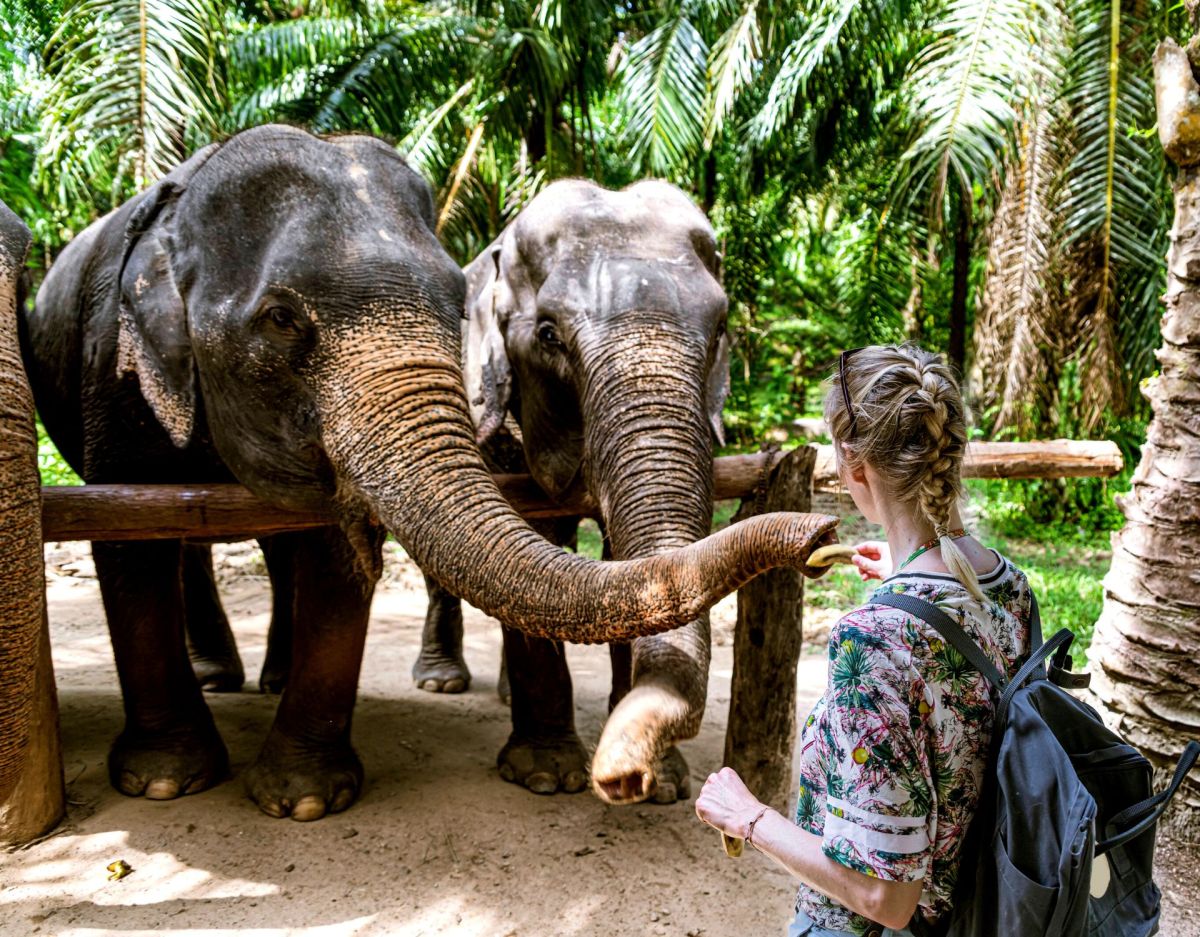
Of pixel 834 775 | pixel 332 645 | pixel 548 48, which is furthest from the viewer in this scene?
pixel 548 48

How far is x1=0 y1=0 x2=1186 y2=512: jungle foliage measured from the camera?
856cm

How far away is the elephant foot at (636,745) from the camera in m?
2.59

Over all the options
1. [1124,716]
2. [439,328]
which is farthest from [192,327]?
[1124,716]

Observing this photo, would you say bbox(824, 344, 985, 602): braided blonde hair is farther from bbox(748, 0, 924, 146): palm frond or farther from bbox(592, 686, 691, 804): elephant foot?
bbox(748, 0, 924, 146): palm frond

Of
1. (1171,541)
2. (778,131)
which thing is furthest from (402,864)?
(778,131)

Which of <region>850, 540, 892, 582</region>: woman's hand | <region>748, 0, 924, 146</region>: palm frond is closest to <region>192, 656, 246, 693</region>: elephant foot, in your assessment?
<region>850, 540, 892, 582</region>: woman's hand

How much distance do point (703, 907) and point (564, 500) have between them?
1730mm

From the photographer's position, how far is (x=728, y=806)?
1.98 m

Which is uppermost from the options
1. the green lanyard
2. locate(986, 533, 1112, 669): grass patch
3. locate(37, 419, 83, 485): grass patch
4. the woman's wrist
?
the green lanyard

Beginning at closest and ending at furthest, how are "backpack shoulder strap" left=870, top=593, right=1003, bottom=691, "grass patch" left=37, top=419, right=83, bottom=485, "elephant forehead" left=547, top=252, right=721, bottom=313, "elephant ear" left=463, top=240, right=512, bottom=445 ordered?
"backpack shoulder strap" left=870, top=593, right=1003, bottom=691, "elephant forehead" left=547, top=252, right=721, bottom=313, "elephant ear" left=463, top=240, right=512, bottom=445, "grass patch" left=37, top=419, right=83, bottom=485

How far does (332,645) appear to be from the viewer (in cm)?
454

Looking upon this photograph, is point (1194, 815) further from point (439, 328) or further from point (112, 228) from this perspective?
point (112, 228)

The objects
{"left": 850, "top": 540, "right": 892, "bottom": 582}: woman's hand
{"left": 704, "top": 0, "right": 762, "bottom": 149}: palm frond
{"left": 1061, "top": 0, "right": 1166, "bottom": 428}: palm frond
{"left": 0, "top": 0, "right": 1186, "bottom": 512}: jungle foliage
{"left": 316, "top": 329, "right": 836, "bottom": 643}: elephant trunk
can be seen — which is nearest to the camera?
{"left": 850, "top": 540, "right": 892, "bottom": 582}: woman's hand

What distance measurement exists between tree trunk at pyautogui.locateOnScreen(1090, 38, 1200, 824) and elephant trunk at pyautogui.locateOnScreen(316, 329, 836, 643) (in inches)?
77.7
